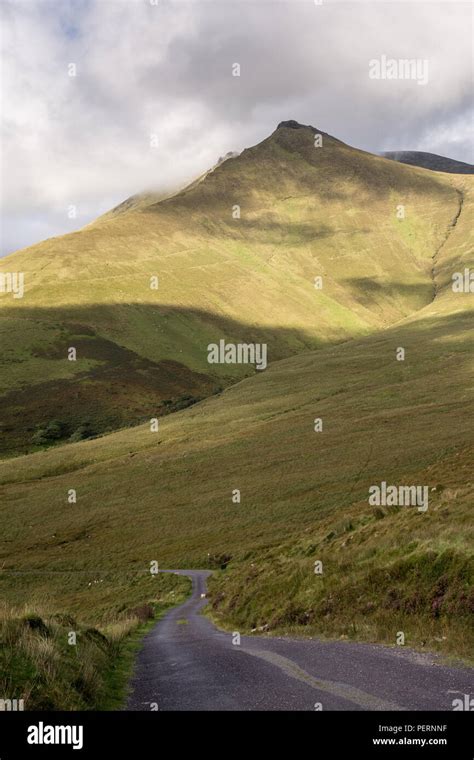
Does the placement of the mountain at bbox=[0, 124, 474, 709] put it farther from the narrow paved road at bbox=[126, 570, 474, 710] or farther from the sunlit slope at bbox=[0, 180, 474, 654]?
the narrow paved road at bbox=[126, 570, 474, 710]

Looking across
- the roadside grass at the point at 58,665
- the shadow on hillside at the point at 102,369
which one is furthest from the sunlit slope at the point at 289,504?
the shadow on hillside at the point at 102,369

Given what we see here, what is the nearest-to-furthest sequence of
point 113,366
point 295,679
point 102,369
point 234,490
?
point 295,679
point 234,490
point 102,369
point 113,366

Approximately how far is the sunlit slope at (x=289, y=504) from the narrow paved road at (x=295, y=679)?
2063 mm

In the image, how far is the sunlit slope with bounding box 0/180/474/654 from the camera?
2050 cm

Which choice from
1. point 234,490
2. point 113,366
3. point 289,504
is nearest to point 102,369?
point 113,366

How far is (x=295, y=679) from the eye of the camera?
13078 millimetres

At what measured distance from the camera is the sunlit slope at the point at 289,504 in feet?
67.3

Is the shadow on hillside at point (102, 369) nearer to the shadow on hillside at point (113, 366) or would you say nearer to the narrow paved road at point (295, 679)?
the shadow on hillside at point (113, 366)

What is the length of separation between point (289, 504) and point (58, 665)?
50544mm

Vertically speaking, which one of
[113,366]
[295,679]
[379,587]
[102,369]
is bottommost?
[295,679]

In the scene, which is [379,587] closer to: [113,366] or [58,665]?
[58,665]

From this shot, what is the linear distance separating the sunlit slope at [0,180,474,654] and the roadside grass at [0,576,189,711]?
23.4 feet
